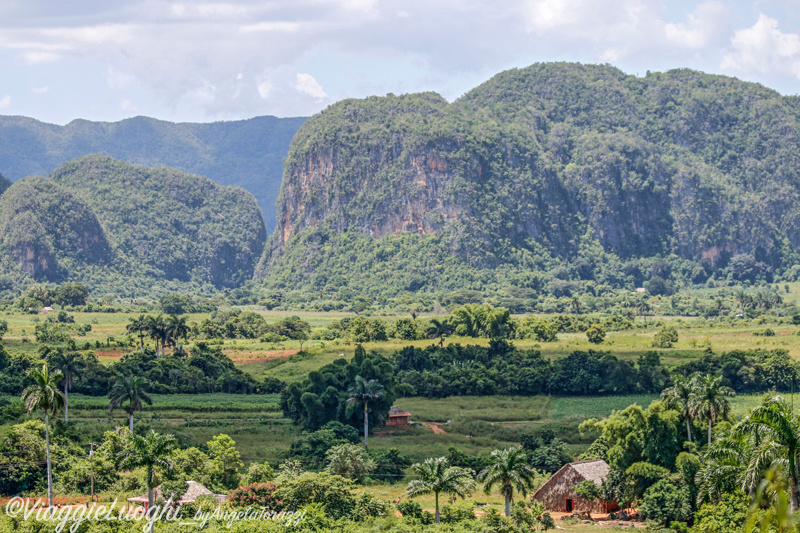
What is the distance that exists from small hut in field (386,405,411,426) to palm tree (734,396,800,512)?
3842 cm

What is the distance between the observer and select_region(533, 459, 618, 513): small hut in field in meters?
42.1

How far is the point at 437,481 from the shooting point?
36.0 metres

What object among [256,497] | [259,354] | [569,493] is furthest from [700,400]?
[259,354]

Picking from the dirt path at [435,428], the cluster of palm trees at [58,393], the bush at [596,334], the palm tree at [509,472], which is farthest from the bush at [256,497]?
the bush at [596,334]

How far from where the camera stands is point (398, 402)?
71.2 m

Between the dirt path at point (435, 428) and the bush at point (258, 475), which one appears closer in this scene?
the bush at point (258, 475)

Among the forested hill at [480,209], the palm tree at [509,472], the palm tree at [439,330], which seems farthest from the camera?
the forested hill at [480,209]

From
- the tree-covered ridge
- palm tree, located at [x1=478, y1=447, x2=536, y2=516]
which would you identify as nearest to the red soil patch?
palm tree, located at [x1=478, y1=447, x2=536, y2=516]

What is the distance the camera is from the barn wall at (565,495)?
42.1 meters

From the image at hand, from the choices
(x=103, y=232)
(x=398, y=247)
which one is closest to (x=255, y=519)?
(x=398, y=247)

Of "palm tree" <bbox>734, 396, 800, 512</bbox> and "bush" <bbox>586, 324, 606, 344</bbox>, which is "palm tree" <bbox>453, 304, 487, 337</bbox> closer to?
"bush" <bbox>586, 324, 606, 344</bbox>

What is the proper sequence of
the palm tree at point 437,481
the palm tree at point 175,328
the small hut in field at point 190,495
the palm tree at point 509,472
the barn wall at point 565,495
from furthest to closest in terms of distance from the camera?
the palm tree at point 175,328 < the barn wall at point 565,495 < the small hut in field at point 190,495 < the palm tree at point 437,481 < the palm tree at point 509,472

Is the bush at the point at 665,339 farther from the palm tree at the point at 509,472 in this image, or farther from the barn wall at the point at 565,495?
the palm tree at the point at 509,472

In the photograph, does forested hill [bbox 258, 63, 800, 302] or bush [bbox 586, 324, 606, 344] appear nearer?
bush [bbox 586, 324, 606, 344]
